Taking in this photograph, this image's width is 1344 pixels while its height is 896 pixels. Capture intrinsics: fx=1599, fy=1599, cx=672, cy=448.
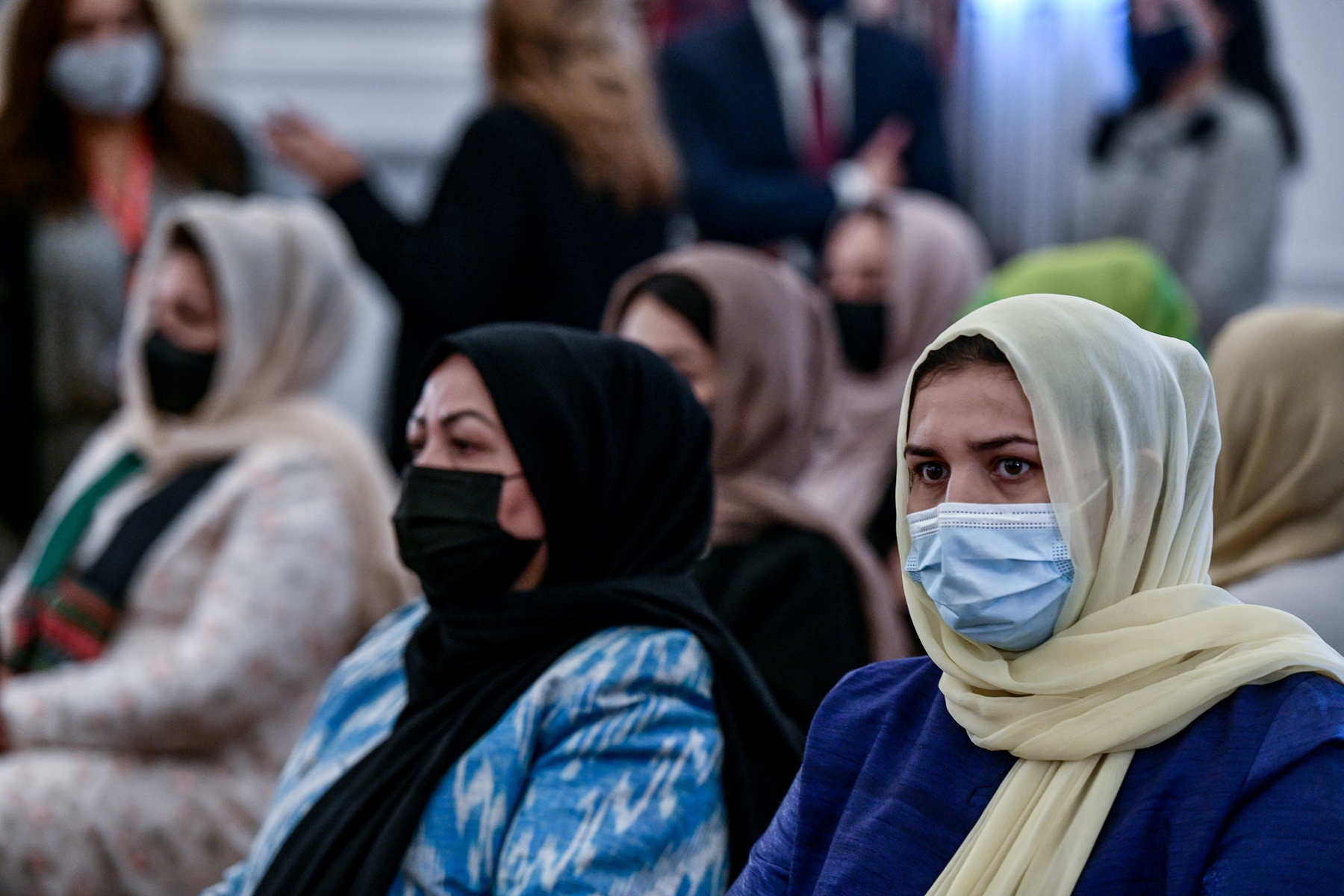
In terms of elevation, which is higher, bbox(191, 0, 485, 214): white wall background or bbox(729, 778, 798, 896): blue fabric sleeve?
bbox(191, 0, 485, 214): white wall background

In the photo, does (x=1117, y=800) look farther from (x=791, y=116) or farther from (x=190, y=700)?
(x=791, y=116)

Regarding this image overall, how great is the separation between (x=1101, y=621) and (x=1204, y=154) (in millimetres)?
3290

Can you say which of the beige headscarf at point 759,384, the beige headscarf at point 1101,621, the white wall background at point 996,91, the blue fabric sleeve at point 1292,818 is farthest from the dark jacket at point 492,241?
the blue fabric sleeve at point 1292,818

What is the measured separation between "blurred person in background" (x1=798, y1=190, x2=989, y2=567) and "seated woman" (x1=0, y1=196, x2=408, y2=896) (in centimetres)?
111

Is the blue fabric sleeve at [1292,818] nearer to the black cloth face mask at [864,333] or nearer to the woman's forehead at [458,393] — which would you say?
the woman's forehead at [458,393]

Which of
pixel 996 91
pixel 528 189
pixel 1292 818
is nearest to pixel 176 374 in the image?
pixel 528 189

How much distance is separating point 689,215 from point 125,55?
158cm

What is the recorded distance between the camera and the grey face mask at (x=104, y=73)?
4.24m

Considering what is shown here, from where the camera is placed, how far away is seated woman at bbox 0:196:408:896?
2.95 meters

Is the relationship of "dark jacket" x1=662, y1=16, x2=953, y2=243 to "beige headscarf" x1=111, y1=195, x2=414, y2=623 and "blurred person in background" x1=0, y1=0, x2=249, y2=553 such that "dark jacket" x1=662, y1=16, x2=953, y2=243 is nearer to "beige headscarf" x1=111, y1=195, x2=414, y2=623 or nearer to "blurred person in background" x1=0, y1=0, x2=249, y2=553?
"beige headscarf" x1=111, y1=195, x2=414, y2=623

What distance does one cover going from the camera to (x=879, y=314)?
3.97 m

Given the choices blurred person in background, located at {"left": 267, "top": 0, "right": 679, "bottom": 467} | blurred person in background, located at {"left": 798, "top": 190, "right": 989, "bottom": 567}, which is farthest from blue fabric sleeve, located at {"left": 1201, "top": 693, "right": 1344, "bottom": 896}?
blurred person in background, located at {"left": 267, "top": 0, "right": 679, "bottom": 467}

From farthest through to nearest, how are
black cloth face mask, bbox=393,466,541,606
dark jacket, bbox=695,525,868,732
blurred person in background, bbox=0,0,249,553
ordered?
blurred person in background, bbox=0,0,249,553 < dark jacket, bbox=695,525,868,732 < black cloth face mask, bbox=393,466,541,606

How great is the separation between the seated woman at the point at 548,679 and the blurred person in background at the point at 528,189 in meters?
1.33
